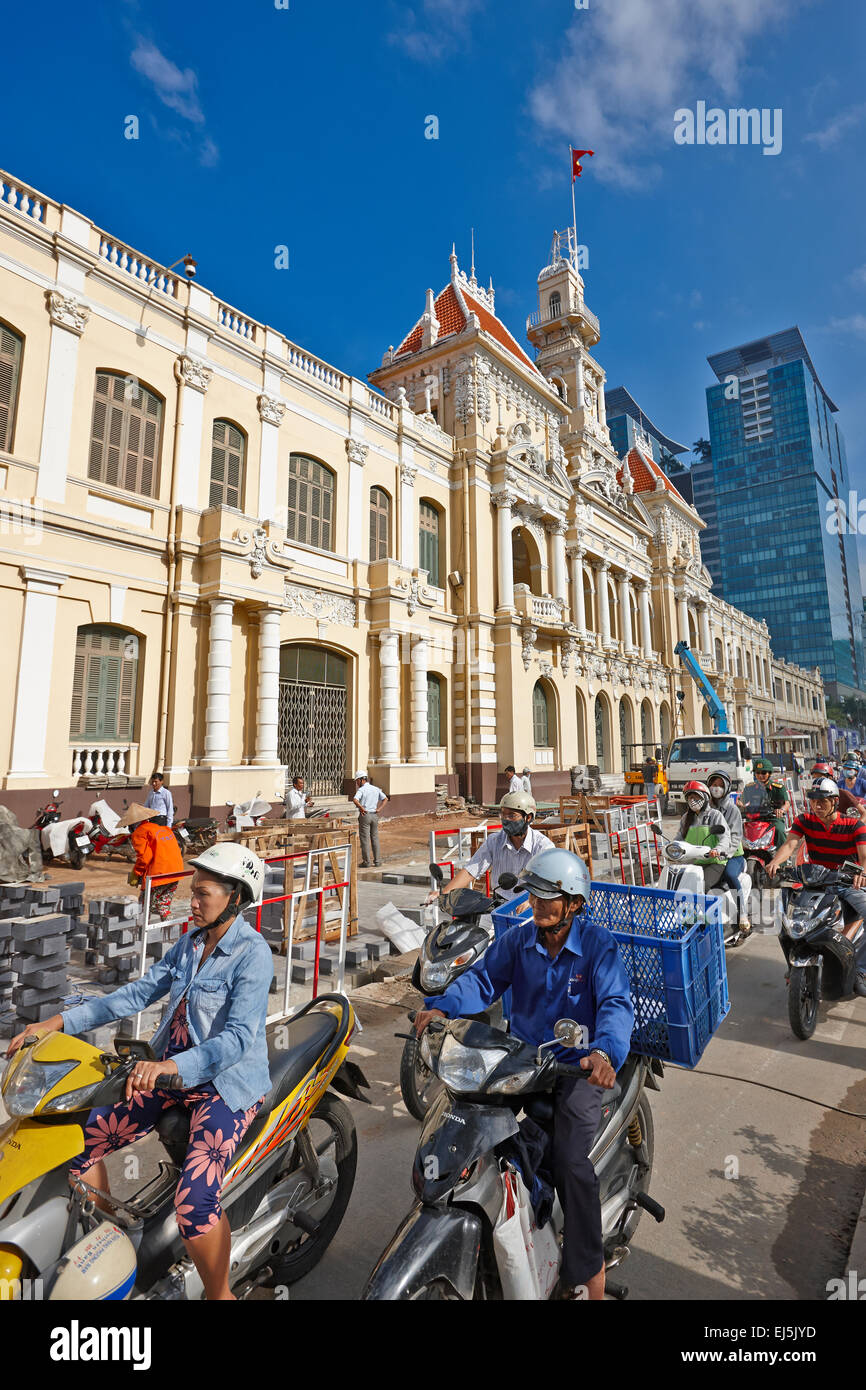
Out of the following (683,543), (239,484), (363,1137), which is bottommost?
(363,1137)

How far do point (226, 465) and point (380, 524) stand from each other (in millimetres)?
5263

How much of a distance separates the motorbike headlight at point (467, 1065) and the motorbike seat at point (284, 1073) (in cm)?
67

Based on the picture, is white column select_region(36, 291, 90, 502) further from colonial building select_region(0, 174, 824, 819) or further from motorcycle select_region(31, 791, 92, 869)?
motorcycle select_region(31, 791, 92, 869)

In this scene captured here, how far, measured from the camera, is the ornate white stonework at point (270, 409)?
15930 millimetres

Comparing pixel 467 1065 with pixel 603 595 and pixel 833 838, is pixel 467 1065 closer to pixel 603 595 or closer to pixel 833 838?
pixel 833 838

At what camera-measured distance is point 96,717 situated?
41.4 feet

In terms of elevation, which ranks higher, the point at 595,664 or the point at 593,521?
the point at 593,521

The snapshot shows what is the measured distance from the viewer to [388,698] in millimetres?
17828

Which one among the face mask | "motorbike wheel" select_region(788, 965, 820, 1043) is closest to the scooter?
"motorbike wheel" select_region(788, 965, 820, 1043)

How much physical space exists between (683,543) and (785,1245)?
42.5 meters

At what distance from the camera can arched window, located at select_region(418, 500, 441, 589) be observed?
21.0m

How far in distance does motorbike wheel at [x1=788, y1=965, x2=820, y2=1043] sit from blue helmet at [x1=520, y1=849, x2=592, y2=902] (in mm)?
3055

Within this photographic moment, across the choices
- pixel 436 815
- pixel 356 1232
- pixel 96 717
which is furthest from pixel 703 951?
pixel 436 815
